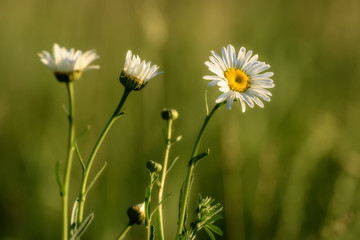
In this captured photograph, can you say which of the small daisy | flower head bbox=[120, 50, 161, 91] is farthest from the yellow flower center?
flower head bbox=[120, 50, 161, 91]

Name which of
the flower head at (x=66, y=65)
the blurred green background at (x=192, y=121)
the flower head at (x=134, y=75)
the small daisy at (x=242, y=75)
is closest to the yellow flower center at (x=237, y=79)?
the small daisy at (x=242, y=75)

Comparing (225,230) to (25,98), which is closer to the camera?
(225,230)

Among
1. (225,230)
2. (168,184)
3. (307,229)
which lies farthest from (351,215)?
(168,184)

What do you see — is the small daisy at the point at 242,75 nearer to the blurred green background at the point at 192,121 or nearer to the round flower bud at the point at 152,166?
the round flower bud at the point at 152,166

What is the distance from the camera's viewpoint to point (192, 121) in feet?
9.92

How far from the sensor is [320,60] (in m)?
4.29

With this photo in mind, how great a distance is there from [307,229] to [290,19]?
9.86 ft

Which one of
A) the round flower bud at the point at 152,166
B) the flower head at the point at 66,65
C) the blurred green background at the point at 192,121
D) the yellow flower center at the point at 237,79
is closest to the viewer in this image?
the flower head at the point at 66,65

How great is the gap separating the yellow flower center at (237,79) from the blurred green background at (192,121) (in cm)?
90

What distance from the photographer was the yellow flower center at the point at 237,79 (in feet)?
4.07

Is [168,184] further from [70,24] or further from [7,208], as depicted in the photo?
[70,24]

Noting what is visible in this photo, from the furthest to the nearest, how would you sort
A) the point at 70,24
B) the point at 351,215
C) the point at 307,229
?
the point at 70,24 → the point at 307,229 → the point at 351,215

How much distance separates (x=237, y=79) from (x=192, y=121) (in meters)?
1.75

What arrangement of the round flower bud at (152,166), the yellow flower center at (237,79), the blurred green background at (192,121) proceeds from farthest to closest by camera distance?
1. the blurred green background at (192,121)
2. the yellow flower center at (237,79)
3. the round flower bud at (152,166)
